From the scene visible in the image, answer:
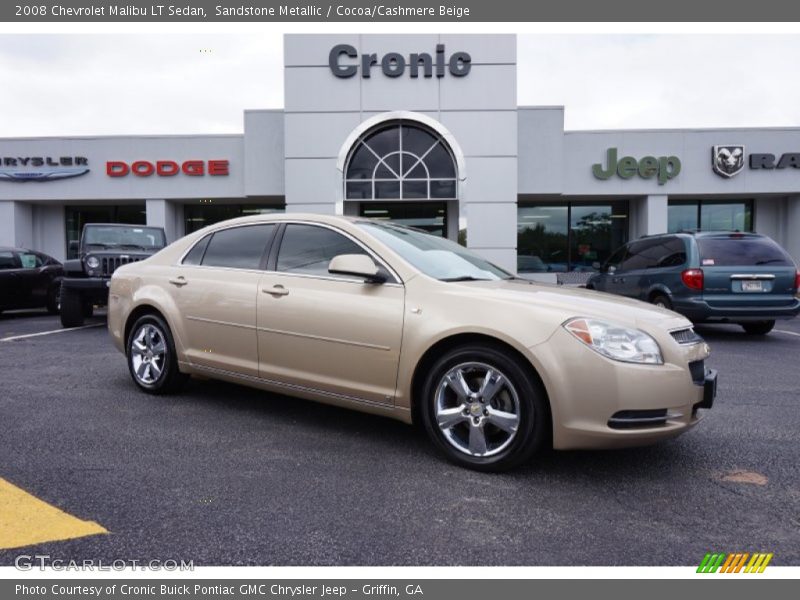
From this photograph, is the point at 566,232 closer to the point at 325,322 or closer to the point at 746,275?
the point at 746,275

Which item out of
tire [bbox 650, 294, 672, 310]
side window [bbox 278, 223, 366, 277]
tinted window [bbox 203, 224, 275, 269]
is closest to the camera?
side window [bbox 278, 223, 366, 277]

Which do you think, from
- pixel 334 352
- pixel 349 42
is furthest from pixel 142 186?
pixel 334 352

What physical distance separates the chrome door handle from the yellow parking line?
189cm

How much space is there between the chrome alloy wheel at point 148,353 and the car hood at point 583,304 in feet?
9.24

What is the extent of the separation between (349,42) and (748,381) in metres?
14.4

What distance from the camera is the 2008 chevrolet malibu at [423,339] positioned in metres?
3.12

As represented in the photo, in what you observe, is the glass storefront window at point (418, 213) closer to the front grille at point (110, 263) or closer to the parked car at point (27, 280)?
the parked car at point (27, 280)

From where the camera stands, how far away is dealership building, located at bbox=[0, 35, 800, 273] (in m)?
16.6

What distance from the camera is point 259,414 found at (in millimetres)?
4582

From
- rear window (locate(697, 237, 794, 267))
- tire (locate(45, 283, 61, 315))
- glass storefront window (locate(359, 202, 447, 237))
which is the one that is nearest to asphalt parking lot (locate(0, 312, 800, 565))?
rear window (locate(697, 237, 794, 267))

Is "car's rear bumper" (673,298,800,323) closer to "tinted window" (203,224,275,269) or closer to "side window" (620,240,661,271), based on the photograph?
"side window" (620,240,661,271)

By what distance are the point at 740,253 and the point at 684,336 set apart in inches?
248

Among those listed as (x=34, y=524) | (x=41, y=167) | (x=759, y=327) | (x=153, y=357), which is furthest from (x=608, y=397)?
(x=41, y=167)

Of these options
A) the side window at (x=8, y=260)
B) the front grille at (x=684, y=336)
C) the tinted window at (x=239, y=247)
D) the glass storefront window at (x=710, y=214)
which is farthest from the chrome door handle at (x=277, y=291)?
the glass storefront window at (x=710, y=214)
